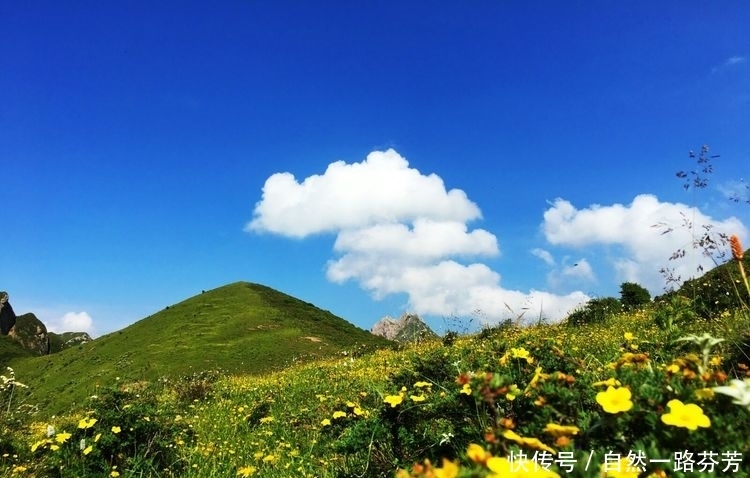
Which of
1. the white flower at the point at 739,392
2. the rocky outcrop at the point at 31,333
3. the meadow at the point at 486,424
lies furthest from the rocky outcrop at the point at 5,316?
the white flower at the point at 739,392

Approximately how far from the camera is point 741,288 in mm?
12539

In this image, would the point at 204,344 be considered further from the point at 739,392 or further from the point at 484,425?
the point at 739,392

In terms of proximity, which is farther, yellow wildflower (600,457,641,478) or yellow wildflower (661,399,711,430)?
yellow wildflower (661,399,711,430)

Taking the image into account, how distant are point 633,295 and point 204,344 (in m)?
28.6

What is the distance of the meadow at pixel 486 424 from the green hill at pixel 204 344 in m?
21.1

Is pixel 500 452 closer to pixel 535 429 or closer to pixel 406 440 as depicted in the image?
pixel 535 429

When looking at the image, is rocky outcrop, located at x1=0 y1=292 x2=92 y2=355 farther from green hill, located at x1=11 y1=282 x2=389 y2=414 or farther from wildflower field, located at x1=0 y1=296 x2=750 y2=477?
wildflower field, located at x1=0 y1=296 x2=750 y2=477

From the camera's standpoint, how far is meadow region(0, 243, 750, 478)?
7.63 feet

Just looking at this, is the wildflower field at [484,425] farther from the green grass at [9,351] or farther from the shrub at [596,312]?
the green grass at [9,351]

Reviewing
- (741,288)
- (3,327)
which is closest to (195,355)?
(741,288)

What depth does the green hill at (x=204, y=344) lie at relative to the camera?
33250 millimetres

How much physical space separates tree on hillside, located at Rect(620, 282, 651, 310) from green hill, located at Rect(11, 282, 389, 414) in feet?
48.3

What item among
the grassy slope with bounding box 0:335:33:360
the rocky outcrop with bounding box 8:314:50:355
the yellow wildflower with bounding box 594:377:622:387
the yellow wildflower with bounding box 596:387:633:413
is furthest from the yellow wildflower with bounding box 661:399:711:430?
the rocky outcrop with bounding box 8:314:50:355

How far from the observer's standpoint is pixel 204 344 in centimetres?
3831
